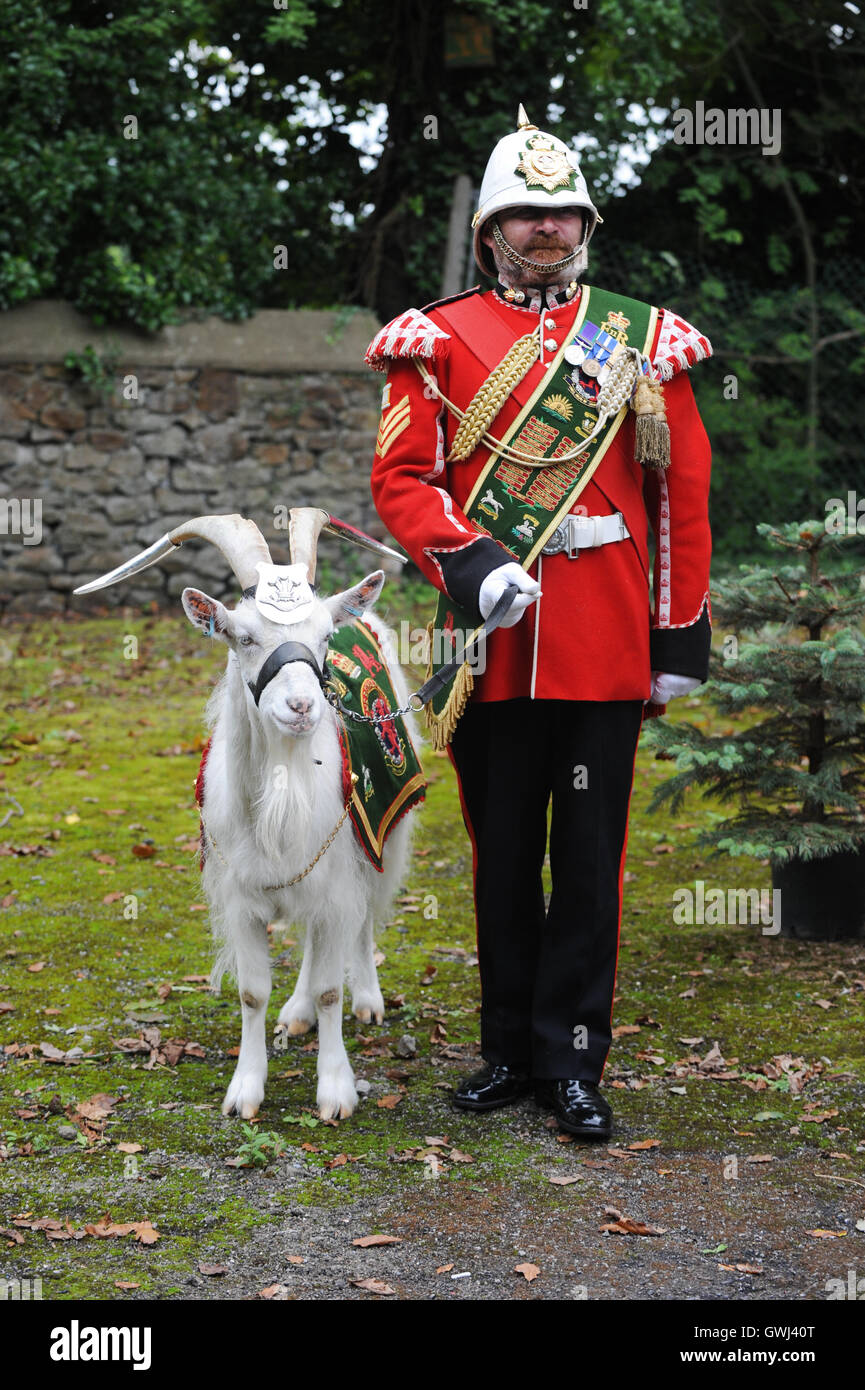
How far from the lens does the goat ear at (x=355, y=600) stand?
3438 mm

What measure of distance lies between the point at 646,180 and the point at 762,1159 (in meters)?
9.50

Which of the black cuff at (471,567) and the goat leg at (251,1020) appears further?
the goat leg at (251,1020)

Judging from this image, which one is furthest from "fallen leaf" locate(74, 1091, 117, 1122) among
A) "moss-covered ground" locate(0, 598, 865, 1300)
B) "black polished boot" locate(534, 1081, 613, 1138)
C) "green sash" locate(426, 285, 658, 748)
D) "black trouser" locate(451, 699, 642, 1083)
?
"green sash" locate(426, 285, 658, 748)

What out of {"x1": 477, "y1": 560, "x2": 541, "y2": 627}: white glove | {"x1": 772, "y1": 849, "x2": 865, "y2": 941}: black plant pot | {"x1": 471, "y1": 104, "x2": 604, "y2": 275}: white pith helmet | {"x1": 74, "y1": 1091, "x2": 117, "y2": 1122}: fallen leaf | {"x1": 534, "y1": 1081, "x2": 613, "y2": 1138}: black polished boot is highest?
{"x1": 471, "y1": 104, "x2": 604, "y2": 275}: white pith helmet

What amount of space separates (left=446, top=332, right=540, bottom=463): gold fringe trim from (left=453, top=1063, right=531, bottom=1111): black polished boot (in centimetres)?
164

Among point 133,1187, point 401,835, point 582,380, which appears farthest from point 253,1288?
point 582,380

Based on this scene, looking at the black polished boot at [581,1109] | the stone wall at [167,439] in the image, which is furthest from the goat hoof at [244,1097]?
the stone wall at [167,439]

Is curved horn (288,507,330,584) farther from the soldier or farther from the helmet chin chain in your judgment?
the helmet chin chain

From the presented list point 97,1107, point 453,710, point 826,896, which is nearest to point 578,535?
point 453,710

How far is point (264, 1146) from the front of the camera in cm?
350

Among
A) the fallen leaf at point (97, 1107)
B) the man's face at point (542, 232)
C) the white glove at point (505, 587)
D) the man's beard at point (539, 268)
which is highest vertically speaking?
the man's face at point (542, 232)

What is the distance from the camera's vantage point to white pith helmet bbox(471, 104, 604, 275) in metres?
3.36

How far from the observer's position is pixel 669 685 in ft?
11.9

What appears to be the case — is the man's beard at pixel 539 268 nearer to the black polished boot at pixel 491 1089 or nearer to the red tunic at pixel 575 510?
the red tunic at pixel 575 510
